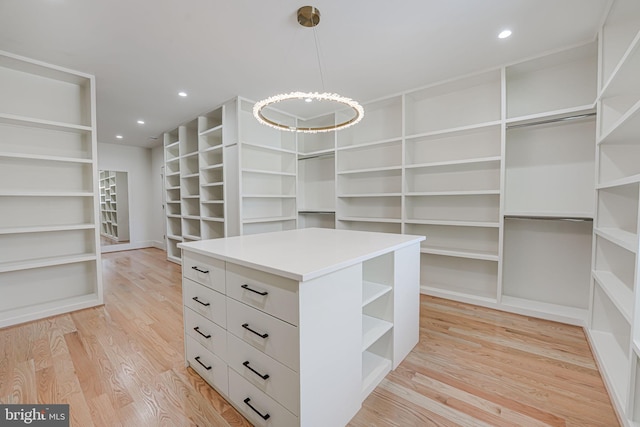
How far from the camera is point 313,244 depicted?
1812 millimetres

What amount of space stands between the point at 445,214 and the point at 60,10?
4082 mm

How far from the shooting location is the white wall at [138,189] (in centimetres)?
625

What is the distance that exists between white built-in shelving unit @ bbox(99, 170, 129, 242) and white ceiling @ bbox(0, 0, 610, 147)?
3602 mm

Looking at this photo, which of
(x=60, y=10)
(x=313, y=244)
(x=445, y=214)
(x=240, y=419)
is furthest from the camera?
(x=445, y=214)

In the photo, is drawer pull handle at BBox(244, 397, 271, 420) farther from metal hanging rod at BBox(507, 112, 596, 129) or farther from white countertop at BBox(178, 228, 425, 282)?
metal hanging rod at BBox(507, 112, 596, 129)

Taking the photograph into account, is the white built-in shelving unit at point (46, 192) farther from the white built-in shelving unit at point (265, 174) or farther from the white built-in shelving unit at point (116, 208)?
the white built-in shelving unit at point (116, 208)

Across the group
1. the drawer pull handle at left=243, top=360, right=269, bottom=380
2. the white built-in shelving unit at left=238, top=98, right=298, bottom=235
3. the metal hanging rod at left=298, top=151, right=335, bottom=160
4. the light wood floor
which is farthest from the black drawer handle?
the metal hanging rod at left=298, top=151, right=335, bottom=160

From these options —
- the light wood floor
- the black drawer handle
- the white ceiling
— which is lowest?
the light wood floor

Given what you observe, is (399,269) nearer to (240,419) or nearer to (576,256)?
(240,419)

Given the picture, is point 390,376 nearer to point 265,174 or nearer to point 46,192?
point 265,174

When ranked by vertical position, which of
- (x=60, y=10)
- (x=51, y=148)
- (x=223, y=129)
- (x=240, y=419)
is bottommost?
(x=240, y=419)

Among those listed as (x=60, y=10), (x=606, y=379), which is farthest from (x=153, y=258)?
(x=606, y=379)

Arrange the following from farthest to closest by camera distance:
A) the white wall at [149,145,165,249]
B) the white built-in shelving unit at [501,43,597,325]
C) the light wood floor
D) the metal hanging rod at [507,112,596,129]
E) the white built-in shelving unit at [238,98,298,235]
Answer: the white wall at [149,145,165,249] → the white built-in shelving unit at [238,98,298,235] → the white built-in shelving unit at [501,43,597,325] → the metal hanging rod at [507,112,596,129] → the light wood floor

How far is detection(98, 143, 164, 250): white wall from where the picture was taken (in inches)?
246
